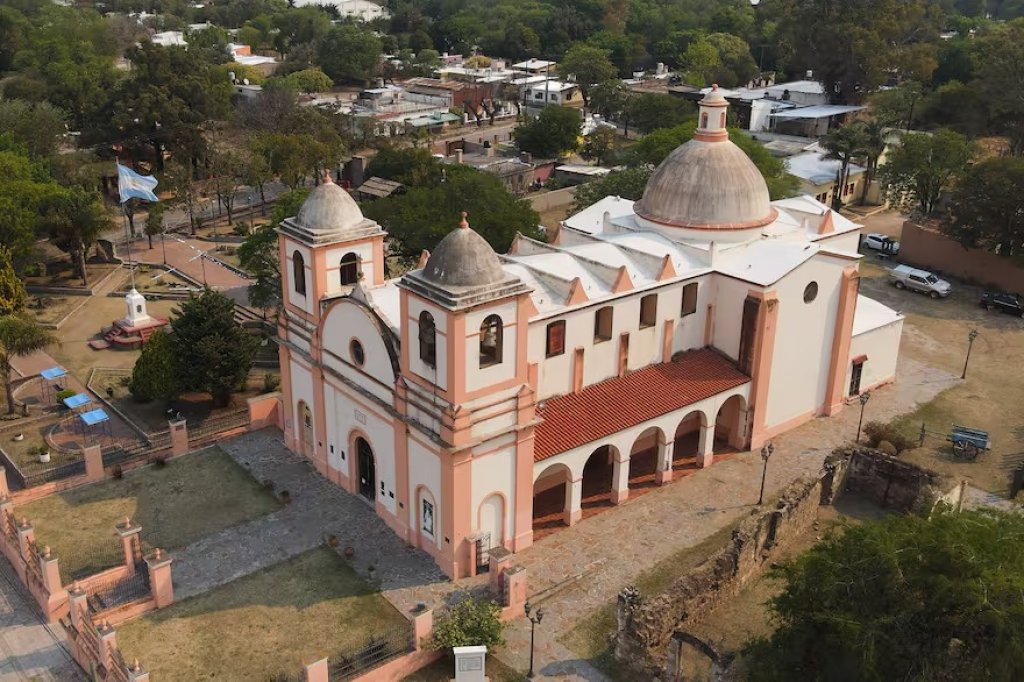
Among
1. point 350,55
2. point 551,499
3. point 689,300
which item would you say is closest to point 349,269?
point 551,499

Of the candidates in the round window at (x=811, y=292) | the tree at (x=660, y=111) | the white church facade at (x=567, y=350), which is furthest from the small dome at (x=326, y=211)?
the tree at (x=660, y=111)

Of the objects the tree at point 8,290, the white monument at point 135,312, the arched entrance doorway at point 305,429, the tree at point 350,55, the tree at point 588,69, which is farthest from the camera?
the tree at point 350,55

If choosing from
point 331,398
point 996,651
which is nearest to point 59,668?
point 331,398

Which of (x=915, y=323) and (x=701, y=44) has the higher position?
(x=701, y=44)

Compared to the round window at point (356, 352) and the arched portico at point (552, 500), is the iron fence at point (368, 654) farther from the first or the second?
the round window at point (356, 352)

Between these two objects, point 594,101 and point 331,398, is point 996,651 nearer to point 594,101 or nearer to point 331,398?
point 331,398

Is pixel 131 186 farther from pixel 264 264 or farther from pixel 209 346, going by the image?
pixel 209 346
